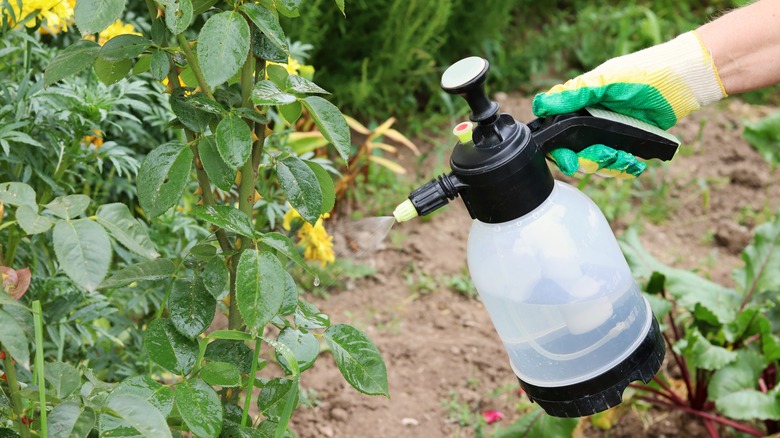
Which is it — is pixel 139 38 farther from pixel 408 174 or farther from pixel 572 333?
pixel 408 174

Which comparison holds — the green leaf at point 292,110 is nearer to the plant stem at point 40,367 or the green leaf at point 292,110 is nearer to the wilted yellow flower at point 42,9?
the plant stem at point 40,367

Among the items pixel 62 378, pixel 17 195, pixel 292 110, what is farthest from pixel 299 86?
pixel 62 378

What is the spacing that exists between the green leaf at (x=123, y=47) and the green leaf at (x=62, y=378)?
1.29 feet

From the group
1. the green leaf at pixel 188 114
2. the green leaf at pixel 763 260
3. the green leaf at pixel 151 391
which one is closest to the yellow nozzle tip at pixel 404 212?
the green leaf at pixel 188 114

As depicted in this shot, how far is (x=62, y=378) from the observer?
1.09m

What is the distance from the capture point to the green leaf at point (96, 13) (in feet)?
2.95

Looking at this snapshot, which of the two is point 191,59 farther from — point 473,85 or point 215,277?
point 473,85

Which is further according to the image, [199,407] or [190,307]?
[190,307]

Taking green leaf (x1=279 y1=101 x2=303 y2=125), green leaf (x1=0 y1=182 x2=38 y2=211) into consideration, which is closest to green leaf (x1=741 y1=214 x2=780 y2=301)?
green leaf (x1=279 y1=101 x2=303 y2=125)

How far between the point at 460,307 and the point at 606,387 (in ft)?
4.42

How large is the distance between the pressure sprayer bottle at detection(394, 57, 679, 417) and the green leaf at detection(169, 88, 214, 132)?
1.06 ft

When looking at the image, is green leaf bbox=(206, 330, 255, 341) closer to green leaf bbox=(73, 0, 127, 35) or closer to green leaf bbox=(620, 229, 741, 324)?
green leaf bbox=(73, 0, 127, 35)

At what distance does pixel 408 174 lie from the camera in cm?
329

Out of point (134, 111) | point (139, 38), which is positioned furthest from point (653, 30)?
point (139, 38)
